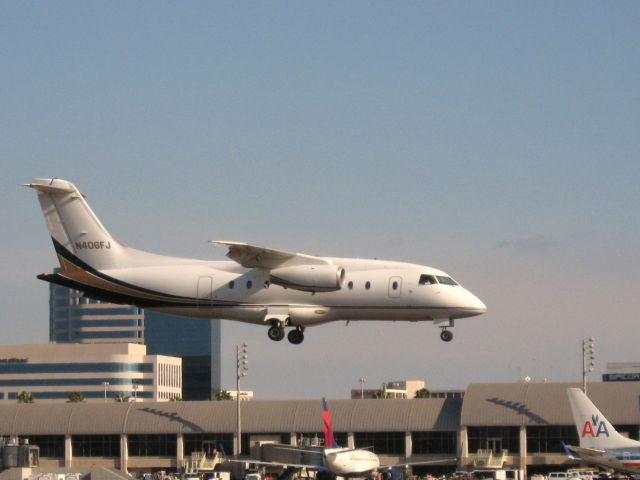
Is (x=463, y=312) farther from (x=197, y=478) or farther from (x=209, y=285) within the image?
(x=197, y=478)

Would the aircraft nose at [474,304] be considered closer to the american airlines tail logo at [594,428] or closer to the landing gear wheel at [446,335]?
the landing gear wheel at [446,335]

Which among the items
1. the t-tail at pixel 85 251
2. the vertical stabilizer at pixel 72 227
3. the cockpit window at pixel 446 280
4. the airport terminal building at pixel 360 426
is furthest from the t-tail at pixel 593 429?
the airport terminal building at pixel 360 426

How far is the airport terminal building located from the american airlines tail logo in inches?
1353

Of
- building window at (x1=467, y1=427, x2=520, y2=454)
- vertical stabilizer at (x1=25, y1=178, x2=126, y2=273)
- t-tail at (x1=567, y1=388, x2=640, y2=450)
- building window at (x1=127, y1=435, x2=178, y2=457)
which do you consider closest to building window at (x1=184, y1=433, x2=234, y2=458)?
building window at (x1=127, y1=435, x2=178, y2=457)

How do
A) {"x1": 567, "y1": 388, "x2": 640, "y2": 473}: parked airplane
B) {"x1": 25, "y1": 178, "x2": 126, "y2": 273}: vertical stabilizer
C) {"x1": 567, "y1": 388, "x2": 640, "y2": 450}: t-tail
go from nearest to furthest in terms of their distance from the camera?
1. {"x1": 25, "y1": 178, "x2": 126, "y2": 273}: vertical stabilizer
2. {"x1": 567, "y1": 388, "x2": 640, "y2": 473}: parked airplane
3. {"x1": 567, "y1": 388, "x2": 640, "y2": 450}: t-tail

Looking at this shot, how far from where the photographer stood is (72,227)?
258 ft

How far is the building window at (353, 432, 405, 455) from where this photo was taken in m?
126

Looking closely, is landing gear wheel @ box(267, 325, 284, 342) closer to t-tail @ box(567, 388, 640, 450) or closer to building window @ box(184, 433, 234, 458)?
t-tail @ box(567, 388, 640, 450)

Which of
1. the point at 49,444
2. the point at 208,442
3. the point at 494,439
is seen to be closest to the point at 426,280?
the point at 494,439

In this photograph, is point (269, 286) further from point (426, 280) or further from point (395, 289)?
point (426, 280)

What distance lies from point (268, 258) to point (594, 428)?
1017 inches

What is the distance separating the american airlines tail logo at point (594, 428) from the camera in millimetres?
85812

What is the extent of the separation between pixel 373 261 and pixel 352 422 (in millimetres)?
55583

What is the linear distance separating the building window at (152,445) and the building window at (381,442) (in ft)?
57.4
